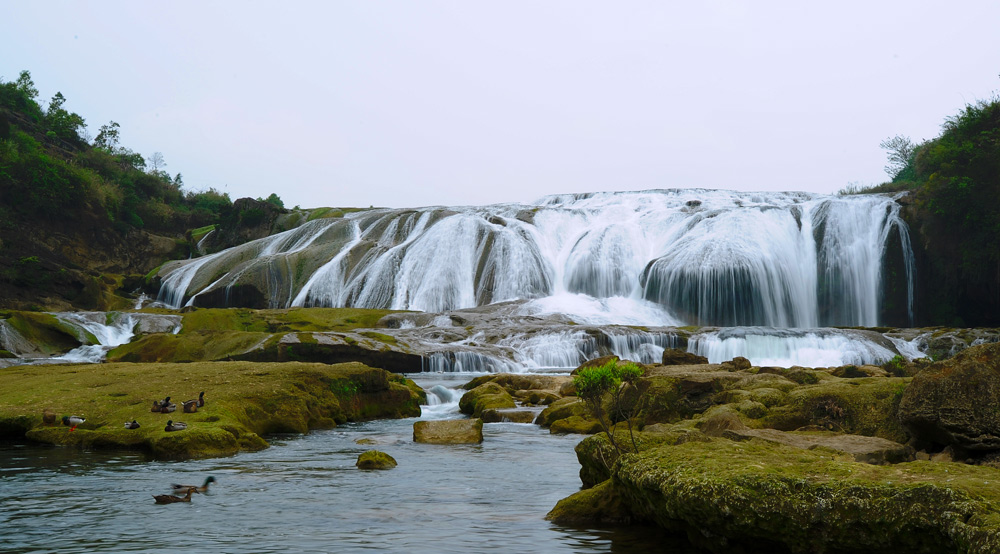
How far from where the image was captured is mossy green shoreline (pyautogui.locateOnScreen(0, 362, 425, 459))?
13.2 metres

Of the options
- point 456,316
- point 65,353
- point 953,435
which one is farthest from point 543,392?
point 65,353

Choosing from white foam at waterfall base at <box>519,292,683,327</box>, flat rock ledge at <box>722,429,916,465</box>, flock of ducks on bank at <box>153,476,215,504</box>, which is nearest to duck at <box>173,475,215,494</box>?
flock of ducks on bank at <box>153,476,215,504</box>

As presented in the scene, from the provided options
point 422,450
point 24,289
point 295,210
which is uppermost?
point 295,210

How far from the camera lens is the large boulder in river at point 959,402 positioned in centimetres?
857

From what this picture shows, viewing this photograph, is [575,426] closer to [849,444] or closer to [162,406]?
[849,444]

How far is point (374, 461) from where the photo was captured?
11.9 m

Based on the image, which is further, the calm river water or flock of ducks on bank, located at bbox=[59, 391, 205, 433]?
flock of ducks on bank, located at bbox=[59, 391, 205, 433]

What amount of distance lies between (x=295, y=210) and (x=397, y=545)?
69.9 meters

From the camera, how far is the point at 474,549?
7.35m

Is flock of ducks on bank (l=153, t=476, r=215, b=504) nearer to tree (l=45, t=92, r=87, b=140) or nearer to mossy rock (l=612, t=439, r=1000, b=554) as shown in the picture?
mossy rock (l=612, t=439, r=1000, b=554)

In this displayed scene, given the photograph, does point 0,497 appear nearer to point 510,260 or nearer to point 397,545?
point 397,545

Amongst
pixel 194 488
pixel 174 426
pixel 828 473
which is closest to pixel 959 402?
pixel 828 473

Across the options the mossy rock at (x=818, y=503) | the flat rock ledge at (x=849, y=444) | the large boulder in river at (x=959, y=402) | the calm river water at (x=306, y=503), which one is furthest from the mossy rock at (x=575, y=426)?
the mossy rock at (x=818, y=503)

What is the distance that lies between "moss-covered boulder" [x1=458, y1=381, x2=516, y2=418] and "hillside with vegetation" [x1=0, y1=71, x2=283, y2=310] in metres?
38.9
